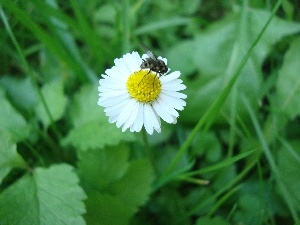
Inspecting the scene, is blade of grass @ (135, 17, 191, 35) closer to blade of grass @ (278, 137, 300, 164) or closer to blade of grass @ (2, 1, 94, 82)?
blade of grass @ (2, 1, 94, 82)

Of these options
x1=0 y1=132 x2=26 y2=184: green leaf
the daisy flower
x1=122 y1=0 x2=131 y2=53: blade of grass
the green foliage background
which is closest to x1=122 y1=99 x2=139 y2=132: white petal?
the daisy flower

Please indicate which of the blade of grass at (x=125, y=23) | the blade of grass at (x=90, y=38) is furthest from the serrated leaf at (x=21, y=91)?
the blade of grass at (x=125, y=23)

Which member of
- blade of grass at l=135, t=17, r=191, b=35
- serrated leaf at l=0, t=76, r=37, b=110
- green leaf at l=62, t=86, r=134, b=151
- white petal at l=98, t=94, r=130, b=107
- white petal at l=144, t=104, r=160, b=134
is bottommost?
white petal at l=144, t=104, r=160, b=134

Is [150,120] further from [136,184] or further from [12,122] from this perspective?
[12,122]

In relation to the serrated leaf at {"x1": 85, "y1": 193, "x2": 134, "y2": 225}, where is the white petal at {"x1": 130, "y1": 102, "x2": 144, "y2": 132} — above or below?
above

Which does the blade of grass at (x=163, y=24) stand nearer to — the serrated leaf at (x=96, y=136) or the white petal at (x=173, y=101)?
the serrated leaf at (x=96, y=136)

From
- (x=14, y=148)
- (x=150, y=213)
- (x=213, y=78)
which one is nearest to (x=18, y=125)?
(x=14, y=148)
